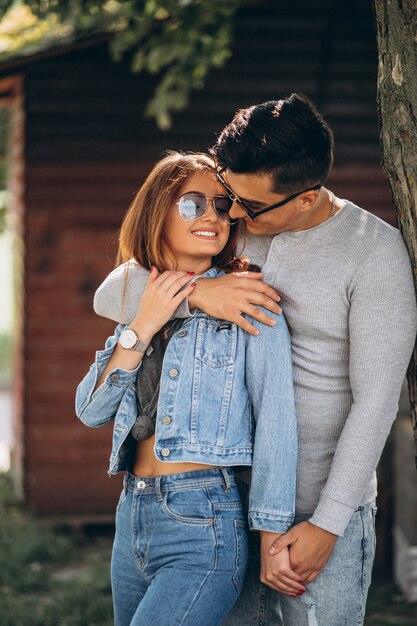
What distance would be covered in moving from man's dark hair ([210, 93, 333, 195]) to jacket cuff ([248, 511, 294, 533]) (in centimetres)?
98

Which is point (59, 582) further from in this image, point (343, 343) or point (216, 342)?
point (343, 343)

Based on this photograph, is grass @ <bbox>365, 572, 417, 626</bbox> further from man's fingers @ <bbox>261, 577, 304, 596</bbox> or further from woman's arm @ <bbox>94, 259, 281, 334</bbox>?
woman's arm @ <bbox>94, 259, 281, 334</bbox>

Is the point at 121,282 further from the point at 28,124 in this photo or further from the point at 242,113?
the point at 28,124

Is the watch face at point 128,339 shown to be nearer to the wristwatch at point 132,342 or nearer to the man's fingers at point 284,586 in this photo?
the wristwatch at point 132,342

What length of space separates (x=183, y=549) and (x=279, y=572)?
29 centimetres

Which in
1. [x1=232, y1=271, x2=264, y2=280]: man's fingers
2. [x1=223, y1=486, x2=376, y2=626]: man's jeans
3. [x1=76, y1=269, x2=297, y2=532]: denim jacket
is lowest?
[x1=223, y1=486, x2=376, y2=626]: man's jeans

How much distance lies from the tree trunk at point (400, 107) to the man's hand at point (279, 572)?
68 cm

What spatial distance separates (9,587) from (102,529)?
1.49m

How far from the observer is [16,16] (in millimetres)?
9781

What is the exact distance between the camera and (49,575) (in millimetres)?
6484

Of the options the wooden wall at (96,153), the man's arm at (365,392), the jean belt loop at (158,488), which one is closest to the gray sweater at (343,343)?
the man's arm at (365,392)

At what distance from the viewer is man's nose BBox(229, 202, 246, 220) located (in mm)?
2988

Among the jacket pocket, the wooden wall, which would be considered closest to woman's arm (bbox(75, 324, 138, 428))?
the jacket pocket

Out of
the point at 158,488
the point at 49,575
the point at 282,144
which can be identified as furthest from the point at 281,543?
the point at 49,575
